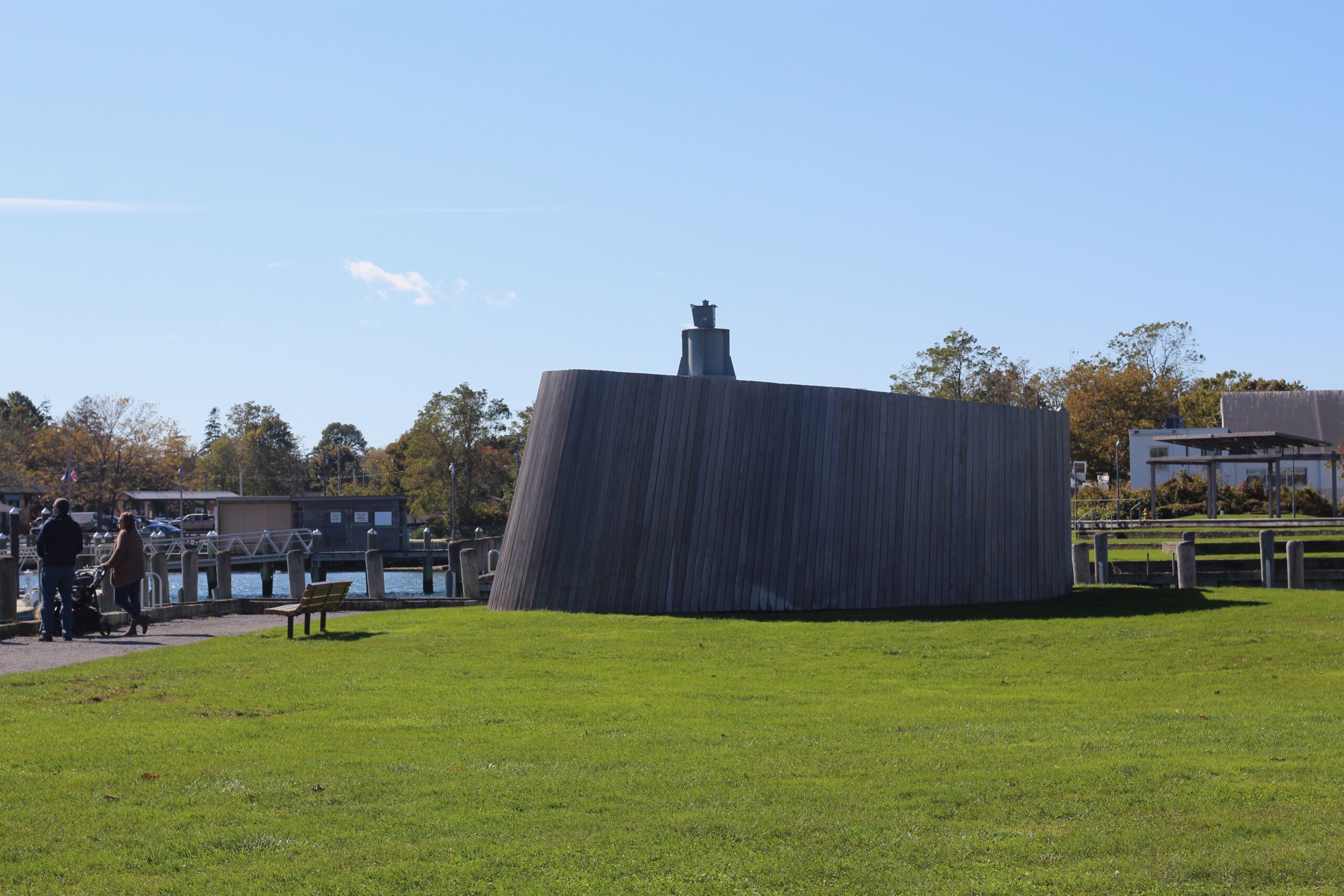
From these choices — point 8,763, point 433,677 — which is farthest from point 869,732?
point 8,763

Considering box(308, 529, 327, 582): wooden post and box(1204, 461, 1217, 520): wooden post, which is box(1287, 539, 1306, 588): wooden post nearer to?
box(1204, 461, 1217, 520): wooden post

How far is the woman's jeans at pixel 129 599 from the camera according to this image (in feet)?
53.1

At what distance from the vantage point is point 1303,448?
2180 inches

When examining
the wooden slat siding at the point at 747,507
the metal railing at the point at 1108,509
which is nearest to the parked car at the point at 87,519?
the metal railing at the point at 1108,509

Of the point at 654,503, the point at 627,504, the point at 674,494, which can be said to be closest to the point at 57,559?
the point at 627,504

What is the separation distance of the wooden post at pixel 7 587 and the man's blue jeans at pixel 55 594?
2.36 feet

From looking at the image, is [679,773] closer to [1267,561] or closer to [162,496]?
[1267,561]

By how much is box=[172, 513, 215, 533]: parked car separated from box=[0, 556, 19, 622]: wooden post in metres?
51.9

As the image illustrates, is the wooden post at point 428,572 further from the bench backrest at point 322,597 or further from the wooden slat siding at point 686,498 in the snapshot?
the bench backrest at point 322,597

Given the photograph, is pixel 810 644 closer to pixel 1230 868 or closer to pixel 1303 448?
pixel 1230 868

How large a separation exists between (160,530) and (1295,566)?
57917 millimetres

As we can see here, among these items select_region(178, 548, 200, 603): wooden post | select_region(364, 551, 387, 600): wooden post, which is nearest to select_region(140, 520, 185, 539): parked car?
select_region(364, 551, 387, 600): wooden post

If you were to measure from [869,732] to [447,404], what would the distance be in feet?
218

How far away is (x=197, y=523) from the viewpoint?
78875mm
